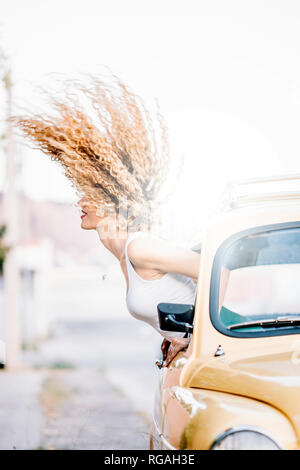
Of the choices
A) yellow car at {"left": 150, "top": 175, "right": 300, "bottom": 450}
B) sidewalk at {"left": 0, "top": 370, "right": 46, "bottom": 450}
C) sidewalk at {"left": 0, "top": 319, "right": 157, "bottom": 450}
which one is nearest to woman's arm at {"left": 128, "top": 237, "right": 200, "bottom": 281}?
yellow car at {"left": 150, "top": 175, "right": 300, "bottom": 450}

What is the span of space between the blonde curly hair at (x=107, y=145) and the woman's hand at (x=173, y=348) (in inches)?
24.7

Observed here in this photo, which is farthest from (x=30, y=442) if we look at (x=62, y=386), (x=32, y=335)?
(x=32, y=335)

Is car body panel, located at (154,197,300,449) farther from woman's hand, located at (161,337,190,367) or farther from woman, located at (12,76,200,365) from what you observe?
woman, located at (12,76,200,365)

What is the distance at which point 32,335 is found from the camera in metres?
32.3

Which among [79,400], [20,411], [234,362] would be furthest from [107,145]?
[79,400]

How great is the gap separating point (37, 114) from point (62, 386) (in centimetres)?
1280

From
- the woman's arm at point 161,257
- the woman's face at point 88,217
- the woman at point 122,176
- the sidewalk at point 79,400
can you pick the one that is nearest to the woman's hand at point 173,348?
the woman at point 122,176

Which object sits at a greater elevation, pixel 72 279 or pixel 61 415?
pixel 61 415

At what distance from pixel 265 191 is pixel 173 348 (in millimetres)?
875

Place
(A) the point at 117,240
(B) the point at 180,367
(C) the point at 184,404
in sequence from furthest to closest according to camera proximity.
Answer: (A) the point at 117,240 < (B) the point at 180,367 < (C) the point at 184,404

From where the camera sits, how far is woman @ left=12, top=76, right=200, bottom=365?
3.77 m

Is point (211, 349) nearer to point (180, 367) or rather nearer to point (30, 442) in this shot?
point (180, 367)

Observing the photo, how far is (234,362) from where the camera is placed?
3.12 meters

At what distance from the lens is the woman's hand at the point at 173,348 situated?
365 cm
